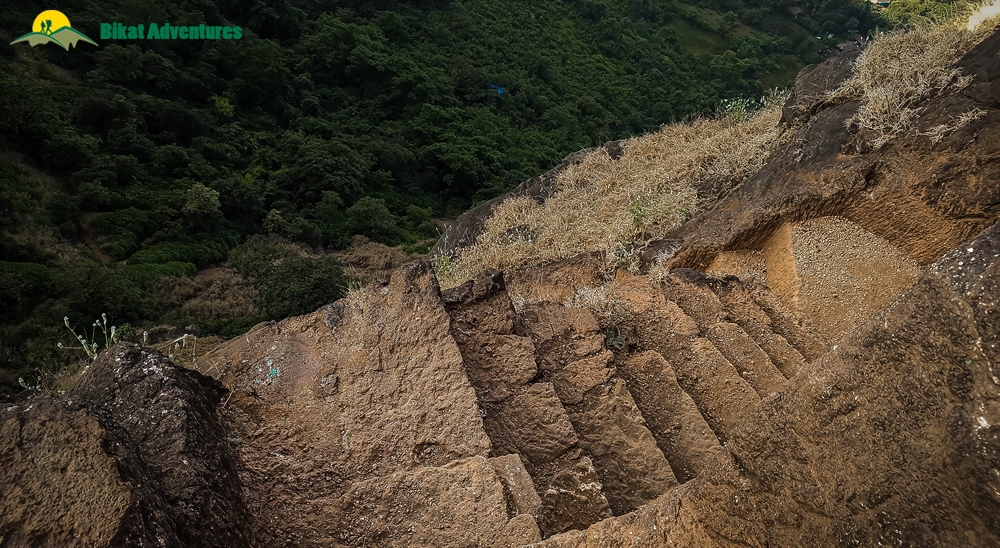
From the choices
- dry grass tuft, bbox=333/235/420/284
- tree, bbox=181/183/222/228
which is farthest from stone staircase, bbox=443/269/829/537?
tree, bbox=181/183/222/228

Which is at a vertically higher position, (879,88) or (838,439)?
(879,88)

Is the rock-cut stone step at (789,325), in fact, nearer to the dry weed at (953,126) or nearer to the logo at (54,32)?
the dry weed at (953,126)

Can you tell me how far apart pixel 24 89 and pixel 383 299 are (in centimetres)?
2707

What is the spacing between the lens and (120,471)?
1.82 metres

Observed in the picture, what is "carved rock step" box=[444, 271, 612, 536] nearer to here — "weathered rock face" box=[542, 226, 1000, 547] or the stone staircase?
the stone staircase

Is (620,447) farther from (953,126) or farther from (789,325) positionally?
(953,126)

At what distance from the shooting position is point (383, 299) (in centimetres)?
344

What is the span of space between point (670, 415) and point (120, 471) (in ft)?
9.51

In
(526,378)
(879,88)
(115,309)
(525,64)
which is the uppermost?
(525,64)

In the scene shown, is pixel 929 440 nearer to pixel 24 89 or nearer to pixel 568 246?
pixel 568 246

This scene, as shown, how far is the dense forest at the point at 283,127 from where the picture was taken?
17734mm

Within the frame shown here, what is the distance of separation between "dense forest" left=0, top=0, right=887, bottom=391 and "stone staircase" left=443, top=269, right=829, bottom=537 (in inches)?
334

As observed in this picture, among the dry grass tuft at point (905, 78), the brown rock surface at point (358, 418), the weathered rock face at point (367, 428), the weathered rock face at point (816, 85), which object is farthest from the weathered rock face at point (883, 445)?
the weathered rock face at point (816, 85)

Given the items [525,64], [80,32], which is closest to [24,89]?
[80,32]
